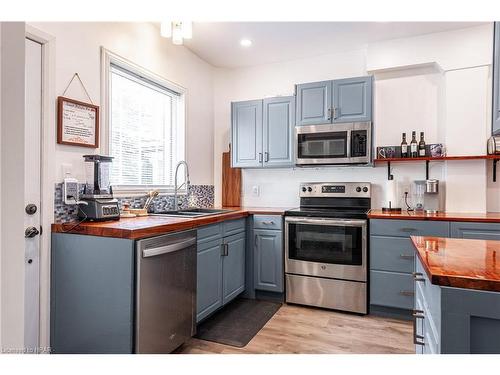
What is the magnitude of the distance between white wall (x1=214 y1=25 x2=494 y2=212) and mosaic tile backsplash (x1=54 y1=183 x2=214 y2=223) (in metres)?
0.52

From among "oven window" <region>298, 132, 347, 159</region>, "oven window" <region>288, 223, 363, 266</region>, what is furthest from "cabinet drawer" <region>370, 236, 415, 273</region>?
"oven window" <region>298, 132, 347, 159</region>

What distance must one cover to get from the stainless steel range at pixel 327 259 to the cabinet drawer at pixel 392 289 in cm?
9

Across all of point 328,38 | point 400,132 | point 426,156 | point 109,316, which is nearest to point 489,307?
point 109,316

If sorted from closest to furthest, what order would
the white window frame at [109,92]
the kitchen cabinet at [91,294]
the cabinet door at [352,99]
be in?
the kitchen cabinet at [91,294] → the white window frame at [109,92] → the cabinet door at [352,99]

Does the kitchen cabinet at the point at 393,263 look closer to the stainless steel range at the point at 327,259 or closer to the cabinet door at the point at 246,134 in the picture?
the stainless steel range at the point at 327,259

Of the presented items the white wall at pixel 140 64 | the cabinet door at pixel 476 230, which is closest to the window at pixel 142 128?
the white wall at pixel 140 64

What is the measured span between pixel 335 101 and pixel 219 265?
1.99 m

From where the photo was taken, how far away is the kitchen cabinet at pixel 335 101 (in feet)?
9.97

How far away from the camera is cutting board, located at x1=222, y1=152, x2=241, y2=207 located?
3.94 m

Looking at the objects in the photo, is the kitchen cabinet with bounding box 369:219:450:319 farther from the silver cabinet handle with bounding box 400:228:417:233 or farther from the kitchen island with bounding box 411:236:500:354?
the kitchen island with bounding box 411:236:500:354

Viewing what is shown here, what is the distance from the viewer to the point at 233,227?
9.68ft

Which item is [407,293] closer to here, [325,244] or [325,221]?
[325,244]

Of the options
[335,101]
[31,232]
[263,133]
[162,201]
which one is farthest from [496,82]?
[162,201]
